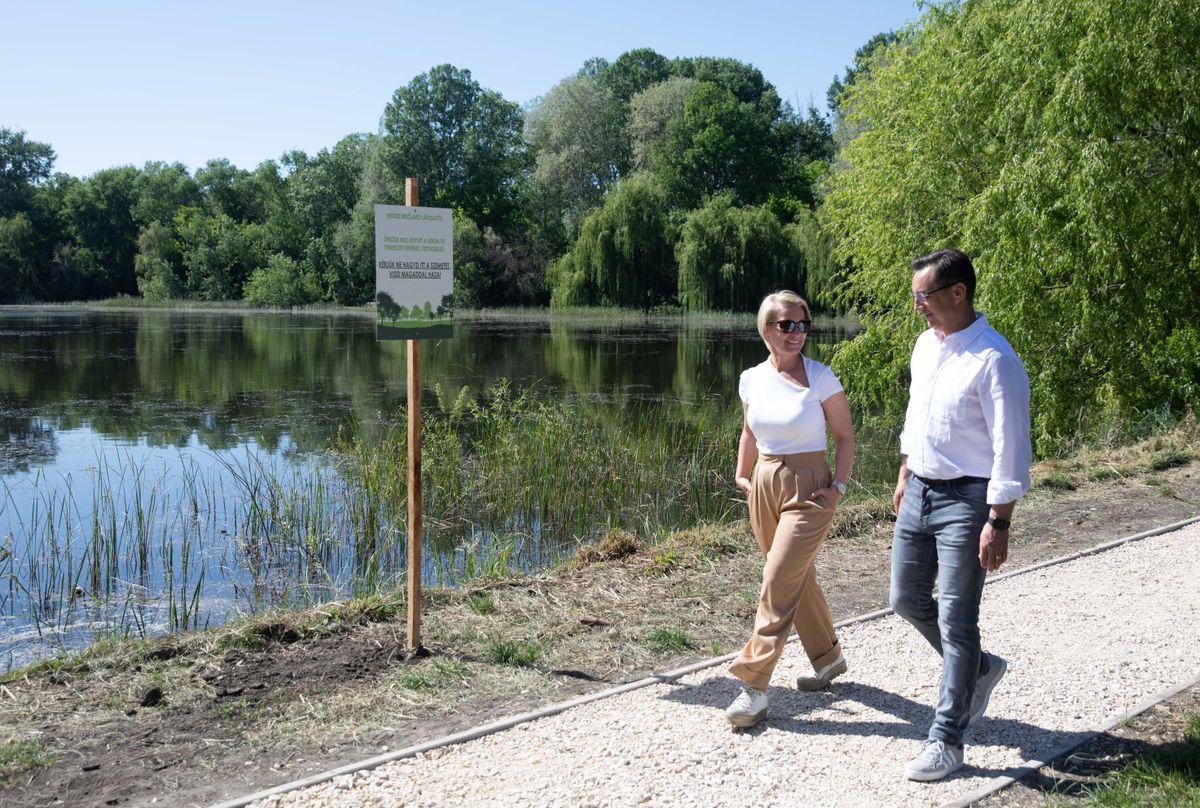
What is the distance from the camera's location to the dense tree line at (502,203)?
150 feet

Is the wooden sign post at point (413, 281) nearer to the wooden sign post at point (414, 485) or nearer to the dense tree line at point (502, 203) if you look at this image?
the wooden sign post at point (414, 485)

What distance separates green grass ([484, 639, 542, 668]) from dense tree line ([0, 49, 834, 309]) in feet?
124

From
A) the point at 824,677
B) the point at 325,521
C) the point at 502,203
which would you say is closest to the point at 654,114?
the point at 502,203

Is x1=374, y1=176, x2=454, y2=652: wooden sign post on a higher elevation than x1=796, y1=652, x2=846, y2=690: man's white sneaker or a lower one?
higher

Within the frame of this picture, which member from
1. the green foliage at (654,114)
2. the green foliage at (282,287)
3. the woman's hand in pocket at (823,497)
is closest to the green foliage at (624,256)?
the green foliage at (654,114)

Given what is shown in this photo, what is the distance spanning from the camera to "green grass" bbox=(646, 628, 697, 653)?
519cm

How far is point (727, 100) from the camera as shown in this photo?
64500 millimetres

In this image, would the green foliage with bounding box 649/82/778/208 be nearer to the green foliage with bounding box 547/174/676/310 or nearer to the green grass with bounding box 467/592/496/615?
the green foliage with bounding box 547/174/676/310

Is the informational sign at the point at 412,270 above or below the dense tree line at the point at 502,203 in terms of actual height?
below

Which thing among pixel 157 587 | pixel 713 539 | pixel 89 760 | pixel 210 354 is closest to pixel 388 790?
pixel 89 760

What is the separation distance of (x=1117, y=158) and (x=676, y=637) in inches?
379

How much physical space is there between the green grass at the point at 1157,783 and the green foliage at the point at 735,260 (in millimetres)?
39135

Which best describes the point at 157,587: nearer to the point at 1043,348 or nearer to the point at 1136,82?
the point at 1043,348

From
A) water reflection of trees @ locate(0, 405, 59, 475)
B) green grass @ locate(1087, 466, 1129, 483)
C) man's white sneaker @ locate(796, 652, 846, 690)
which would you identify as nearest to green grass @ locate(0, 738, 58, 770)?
man's white sneaker @ locate(796, 652, 846, 690)
